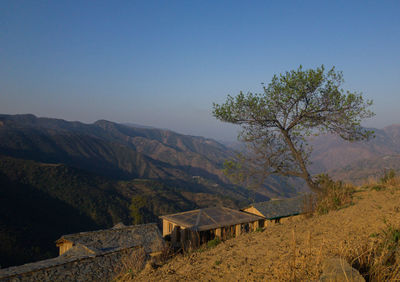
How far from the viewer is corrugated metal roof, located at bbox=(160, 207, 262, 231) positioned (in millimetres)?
15492

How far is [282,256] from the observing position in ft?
15.4

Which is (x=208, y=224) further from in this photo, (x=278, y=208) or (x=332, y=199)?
(x=278, y=208)

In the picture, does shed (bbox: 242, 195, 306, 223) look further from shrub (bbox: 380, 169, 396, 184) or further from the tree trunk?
shrub (bbox: 380, 169, 396, 184)

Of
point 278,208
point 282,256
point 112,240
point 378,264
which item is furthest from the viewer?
point 112,240

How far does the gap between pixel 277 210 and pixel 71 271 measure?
15.3 m

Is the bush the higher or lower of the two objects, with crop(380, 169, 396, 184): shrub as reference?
lower

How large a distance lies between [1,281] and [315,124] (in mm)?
20206

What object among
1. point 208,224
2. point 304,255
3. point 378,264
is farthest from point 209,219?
point 378,264

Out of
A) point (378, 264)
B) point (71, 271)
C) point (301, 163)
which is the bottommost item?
point (71, 271)

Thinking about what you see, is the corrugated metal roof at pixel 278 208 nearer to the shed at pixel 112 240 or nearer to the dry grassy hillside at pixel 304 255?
the shed at pixel 112 240

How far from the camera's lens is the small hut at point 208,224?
1527 cm

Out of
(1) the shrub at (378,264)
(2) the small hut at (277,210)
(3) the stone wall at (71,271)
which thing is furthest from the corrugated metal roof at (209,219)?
(1) the shrub at (378,264)

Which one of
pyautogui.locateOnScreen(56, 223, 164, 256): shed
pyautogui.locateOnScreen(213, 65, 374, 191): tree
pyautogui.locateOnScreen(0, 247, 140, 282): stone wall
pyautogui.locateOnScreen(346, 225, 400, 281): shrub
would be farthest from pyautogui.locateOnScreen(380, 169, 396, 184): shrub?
pyautogui.locateOnScreen(56, 223, 164, 256): shed

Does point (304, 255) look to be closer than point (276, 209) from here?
Yes
